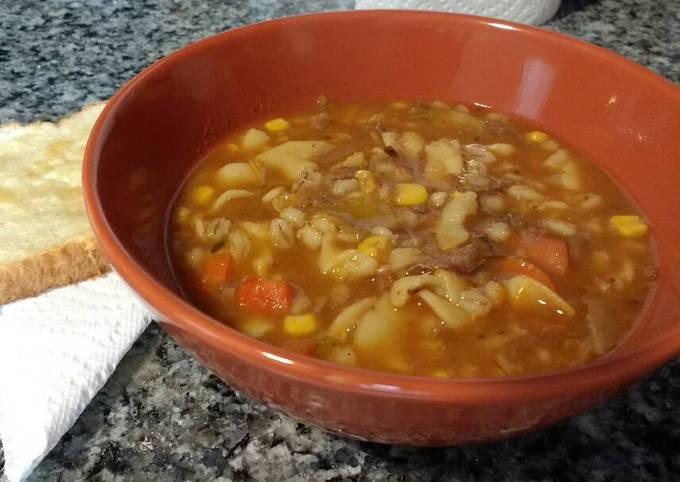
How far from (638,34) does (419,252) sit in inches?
99.4

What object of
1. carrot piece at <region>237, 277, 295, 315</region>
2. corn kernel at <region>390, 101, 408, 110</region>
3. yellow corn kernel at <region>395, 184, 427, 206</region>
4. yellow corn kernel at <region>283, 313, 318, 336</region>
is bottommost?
carrot piece at <region>237, 277, 295, 315</region>

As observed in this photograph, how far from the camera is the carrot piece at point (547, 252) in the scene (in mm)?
1846

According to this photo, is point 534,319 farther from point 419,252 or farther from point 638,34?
point 638,34

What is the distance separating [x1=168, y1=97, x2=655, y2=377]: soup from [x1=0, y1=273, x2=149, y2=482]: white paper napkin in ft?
0.73

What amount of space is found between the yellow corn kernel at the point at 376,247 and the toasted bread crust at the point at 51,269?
739mm

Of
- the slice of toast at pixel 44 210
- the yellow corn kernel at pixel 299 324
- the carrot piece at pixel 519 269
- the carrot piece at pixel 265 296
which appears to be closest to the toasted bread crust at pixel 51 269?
the slice of toast at pixel 44 210

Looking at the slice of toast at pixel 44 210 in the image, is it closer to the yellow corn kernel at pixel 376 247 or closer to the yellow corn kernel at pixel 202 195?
the yellow corn kernel at pixel 202 195

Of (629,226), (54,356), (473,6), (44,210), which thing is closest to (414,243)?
(629,226)

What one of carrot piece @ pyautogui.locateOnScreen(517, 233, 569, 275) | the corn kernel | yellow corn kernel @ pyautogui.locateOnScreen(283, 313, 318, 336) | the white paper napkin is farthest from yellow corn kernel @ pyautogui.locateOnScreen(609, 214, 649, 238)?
the white paper napkin

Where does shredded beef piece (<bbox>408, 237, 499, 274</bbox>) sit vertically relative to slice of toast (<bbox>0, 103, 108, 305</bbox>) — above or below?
above

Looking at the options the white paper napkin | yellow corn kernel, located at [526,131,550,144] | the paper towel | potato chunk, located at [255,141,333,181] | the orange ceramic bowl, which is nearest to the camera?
the orange ceramic bowl

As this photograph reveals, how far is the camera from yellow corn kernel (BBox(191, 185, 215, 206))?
2.04 m

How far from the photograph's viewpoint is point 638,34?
12.1 ft

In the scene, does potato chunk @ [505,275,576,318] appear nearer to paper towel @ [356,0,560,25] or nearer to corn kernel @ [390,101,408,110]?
corn kernel @ [390,101,408,110]
